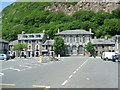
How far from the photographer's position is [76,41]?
3226 inches

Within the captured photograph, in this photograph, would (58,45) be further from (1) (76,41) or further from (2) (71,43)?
(1) (76,41)

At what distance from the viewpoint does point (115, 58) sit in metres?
36.0

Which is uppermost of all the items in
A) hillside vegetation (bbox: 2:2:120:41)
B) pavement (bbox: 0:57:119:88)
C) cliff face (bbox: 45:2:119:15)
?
cliff face (bbox: 45:2:119:15)

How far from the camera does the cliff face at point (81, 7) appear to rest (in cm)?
15762

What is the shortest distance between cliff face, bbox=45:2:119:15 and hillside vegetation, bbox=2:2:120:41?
1064 cm

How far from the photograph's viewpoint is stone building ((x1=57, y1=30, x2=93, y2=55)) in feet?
264

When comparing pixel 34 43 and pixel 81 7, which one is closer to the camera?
pixel 34 43

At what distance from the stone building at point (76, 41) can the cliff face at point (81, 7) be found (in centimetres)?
8258

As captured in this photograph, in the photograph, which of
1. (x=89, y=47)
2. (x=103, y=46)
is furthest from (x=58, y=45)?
(x=103, y=46)

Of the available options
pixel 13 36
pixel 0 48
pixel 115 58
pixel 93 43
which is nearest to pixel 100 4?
pixel 13 36

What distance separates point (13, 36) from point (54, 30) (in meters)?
32.2

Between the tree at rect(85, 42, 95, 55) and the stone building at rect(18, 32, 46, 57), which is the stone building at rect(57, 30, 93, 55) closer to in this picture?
the tree at rect(85, 42, 95, 55)

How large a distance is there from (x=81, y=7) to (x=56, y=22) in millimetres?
43285

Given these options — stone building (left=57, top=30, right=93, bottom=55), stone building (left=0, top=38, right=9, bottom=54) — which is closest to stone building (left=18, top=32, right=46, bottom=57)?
stone building (left=0, top=38, right=9, bottom=54)
